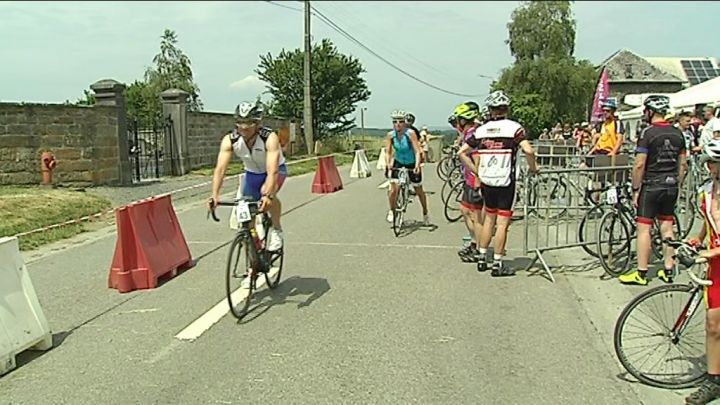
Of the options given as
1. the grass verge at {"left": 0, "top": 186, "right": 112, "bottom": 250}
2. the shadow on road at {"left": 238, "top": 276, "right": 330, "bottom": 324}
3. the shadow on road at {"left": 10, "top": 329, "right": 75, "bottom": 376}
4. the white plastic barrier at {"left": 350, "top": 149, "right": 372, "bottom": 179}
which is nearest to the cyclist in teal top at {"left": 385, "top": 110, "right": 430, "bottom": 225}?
the shadow on road at {"left": 238, "top": 276, "right": 330, "bottom": 324}

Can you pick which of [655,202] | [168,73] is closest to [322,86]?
[168,73]

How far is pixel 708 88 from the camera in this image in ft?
56.4

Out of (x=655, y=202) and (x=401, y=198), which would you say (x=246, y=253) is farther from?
(x=401, y=198)

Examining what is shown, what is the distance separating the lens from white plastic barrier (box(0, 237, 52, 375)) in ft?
18.3

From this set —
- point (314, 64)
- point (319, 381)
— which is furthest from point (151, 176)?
point (314, 64)

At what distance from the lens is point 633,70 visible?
7588 centimetres

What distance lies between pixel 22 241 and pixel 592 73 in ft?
187

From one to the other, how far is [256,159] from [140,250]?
1807 millimetres

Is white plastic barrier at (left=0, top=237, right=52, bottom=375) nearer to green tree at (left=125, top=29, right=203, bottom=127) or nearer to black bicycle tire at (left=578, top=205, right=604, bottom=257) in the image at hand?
black bicycle tire at (left=578, top=205, right=604, bottom=257)

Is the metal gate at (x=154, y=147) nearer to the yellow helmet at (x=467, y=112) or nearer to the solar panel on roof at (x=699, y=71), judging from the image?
the yellow helmet at (x=467, y=112)

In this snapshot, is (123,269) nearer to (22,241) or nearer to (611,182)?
(22,241)

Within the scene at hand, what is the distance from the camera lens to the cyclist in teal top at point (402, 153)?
1166 cm

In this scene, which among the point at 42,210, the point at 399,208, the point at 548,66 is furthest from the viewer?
the point at 548,66

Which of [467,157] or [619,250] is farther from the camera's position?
[467,157]
